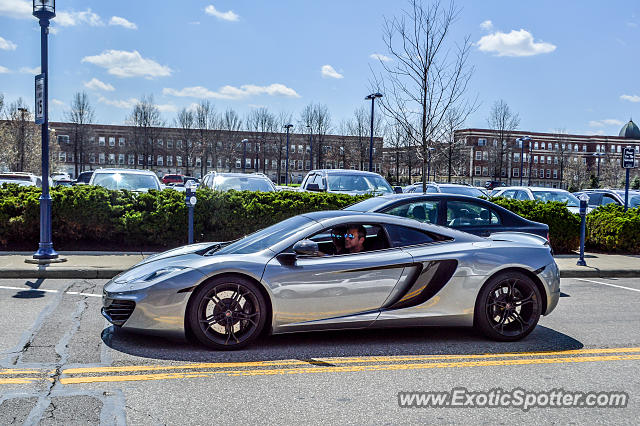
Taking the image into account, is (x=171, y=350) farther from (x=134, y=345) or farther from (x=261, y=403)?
(x=261, y=403)

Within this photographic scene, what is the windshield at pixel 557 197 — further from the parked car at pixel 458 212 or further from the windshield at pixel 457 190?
the parked car at pixel 458 212

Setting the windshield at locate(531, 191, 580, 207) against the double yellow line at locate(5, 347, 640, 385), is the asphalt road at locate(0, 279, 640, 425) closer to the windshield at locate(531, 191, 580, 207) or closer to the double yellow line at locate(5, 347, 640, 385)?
the double yellow line at locate(5, 347, 640, 385)

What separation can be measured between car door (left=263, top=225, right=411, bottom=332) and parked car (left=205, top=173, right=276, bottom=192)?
9317 millimetres

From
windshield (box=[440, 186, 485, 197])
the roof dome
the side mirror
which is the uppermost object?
the roof dome

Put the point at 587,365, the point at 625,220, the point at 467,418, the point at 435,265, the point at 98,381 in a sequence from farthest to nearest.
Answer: the point at 625,220
the point at 435,265
the point at 587,365
the point at 98,381
the point at 467,418

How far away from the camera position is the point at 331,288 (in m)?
5.68

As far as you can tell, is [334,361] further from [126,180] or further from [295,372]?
[126,180]

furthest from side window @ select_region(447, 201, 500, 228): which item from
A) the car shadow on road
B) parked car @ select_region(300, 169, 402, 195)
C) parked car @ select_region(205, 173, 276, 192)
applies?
parked car @ select_region(205, 173, 276, 192)

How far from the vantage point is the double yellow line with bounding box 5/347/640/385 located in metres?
4.77

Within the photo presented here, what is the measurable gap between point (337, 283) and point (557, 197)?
14751 mm

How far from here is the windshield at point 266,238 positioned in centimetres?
596

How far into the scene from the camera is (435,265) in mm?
6008

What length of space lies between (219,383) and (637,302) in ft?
22.3

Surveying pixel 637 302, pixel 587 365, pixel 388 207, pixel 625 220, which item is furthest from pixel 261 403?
pixel 625 220
